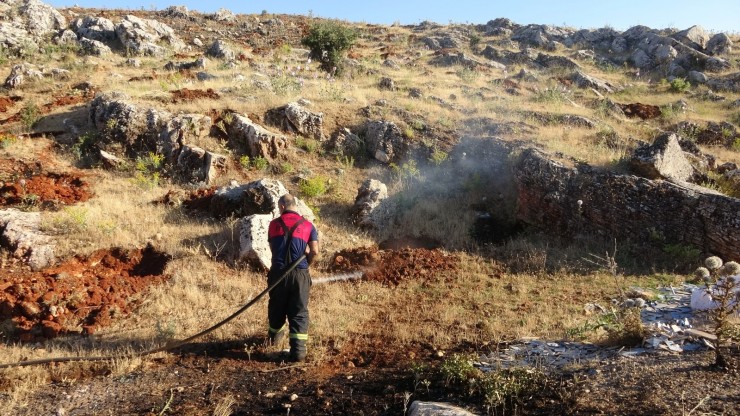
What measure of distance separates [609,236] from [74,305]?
8.96 meters

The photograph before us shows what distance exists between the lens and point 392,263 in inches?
308

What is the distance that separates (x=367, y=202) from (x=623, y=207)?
4.93 meters

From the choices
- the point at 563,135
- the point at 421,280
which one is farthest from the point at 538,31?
the point at 421,280

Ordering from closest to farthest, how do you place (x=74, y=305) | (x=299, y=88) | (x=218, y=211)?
(x=74, y=305)
(x=218, y=211)
(x=299, y=88)

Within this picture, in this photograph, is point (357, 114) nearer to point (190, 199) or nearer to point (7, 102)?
point (190, 199)

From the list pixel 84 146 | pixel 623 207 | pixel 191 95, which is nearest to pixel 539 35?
pixel 191 95

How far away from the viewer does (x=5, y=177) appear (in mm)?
9391

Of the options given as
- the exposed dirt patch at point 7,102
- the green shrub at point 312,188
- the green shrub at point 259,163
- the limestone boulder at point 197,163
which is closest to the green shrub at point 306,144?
the green shrub at point 259,163

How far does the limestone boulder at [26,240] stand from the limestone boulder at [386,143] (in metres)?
7.41

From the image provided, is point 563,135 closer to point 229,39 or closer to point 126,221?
point 126,221

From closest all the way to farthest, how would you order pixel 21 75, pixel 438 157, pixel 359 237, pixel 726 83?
pixel 359 237
pixel 438 157
pixel 21 75
pixel 726 83

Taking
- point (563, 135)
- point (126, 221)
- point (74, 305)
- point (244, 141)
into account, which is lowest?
point (74, 305)

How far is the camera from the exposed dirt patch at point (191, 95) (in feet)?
41.7

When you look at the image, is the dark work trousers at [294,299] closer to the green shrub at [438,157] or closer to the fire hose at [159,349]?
the fire hose at [159,349]
